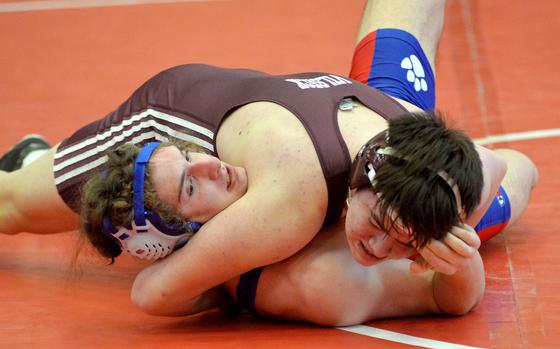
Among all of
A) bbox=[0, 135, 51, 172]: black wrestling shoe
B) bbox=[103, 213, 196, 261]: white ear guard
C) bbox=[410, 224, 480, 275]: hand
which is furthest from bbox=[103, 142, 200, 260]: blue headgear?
bbox=[0, 135, 51, 172]: black wrestling shoe

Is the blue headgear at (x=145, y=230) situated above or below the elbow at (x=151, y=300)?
above

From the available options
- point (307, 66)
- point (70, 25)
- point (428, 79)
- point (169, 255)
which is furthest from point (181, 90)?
point (70, 25)

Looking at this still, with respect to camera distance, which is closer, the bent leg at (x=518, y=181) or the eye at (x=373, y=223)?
the eye at (x=373, y=223)

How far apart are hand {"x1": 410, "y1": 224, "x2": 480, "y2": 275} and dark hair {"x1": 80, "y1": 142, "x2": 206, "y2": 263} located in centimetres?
71

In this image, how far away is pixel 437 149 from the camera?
2678mm

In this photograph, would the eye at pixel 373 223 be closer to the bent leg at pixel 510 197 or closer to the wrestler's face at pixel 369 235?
the wrestler's face at pixel 369 235

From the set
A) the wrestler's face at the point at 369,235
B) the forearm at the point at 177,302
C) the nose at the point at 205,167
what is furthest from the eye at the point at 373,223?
the forearm at the point at 177,302

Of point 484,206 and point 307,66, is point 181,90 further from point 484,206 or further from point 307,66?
point 307,66

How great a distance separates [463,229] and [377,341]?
1.61 ft

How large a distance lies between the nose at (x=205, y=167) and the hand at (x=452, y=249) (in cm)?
62

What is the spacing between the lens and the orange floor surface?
3.13m

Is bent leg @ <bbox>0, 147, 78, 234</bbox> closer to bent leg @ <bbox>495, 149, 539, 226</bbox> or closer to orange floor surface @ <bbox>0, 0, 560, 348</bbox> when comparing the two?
orange floor surface @ <bbox>0, 0, 560, 348</bbox>

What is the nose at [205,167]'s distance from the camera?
2.96 m

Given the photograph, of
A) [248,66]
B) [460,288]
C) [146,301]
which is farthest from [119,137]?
[248,66]
